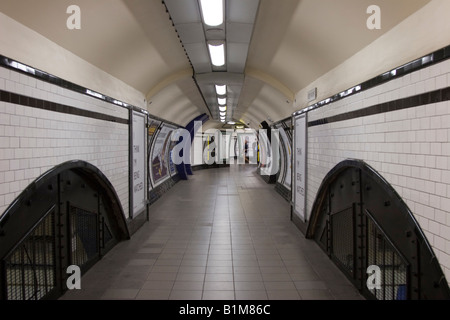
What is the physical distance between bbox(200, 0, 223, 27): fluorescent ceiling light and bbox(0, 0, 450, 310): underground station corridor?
3 centimetres

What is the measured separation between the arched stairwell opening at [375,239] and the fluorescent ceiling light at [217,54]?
113 inches

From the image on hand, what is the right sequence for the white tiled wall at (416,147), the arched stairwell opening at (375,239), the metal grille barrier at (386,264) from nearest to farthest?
the white tiled wall at (416,147)
the arched stairwell opening at (375,239)
the metal grille barrier at (386,264)

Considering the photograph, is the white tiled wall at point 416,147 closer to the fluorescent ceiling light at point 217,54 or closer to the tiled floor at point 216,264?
the tiled floor at point 216,264

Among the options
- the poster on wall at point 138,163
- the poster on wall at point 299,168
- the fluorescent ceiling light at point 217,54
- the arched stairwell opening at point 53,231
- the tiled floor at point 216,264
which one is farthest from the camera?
the poster on wall at point 138,163

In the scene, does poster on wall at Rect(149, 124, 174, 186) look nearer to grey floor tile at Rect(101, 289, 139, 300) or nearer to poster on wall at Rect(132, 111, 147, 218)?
poster on wall at Rect(132, 111, 147, 218)

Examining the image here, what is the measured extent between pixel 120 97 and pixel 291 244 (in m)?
4.06

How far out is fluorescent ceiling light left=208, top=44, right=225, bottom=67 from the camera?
595cm

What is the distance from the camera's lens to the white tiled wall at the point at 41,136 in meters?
2.90

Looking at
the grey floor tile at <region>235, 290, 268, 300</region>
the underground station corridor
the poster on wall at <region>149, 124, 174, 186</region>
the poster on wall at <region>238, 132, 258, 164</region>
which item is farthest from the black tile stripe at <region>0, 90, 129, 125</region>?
the poster on wall at <region>238, 132, 258, 164</region>

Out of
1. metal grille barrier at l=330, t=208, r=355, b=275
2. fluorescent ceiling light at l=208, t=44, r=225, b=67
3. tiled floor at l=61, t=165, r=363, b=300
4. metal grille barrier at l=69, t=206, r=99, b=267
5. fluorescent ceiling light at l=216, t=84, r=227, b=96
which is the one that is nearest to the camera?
tiled floor at l=61, t=165, r=363, b=300

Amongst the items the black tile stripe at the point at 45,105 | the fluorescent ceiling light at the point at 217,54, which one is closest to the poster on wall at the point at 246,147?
the fluorescent ceiling light at the point at 217,54

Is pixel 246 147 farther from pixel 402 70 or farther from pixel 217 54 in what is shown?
pixel 402 70

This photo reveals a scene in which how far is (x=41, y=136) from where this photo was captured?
350cm
